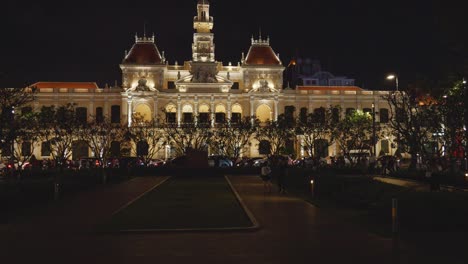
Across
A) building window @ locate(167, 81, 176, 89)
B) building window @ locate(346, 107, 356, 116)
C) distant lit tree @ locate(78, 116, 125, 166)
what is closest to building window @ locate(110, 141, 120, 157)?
distant lit tree @ locate(78, 116, 125, 166)

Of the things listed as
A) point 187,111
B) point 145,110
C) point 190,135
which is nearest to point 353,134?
point 190,135

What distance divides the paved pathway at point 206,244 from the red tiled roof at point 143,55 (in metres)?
78.6

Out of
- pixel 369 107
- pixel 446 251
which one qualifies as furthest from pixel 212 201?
pixel 369 107

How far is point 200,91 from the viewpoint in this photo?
95688mm

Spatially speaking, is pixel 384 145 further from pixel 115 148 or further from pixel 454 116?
pixel 454 116

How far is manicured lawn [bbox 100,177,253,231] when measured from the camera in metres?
19.1

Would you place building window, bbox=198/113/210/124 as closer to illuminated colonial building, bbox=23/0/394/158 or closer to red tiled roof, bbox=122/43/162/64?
illuminated colonial building, bbox=23/0/394/158

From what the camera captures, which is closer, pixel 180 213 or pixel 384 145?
pixel 180 213

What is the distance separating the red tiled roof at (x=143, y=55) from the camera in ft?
325

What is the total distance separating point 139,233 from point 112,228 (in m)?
1.21

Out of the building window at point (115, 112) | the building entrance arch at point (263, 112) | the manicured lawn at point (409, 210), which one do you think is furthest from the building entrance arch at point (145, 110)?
the manicured lawn at point (409, 210)

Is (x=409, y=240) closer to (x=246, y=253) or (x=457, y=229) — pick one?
(x=457, y=229)

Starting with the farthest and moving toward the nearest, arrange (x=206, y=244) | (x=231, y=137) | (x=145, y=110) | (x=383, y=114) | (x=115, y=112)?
(x=383, y=114)
(x=115, y=112)
(x=145, y=110)
(x=231, y=137)
(x=206, y=244)

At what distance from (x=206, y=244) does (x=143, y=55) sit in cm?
8689
